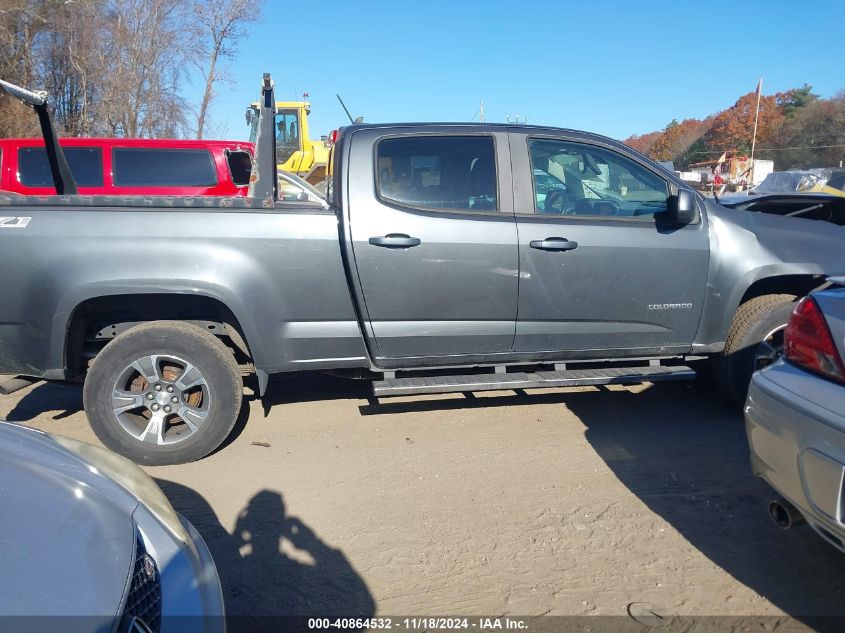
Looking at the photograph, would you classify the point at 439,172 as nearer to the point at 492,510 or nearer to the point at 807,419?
the point at 492,510

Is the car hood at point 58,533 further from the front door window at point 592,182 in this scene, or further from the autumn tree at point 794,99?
the autumn tree at point 794,99

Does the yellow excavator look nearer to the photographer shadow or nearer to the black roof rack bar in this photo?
the black roof rack bar

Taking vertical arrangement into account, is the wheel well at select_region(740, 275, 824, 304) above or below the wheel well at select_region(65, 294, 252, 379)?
above

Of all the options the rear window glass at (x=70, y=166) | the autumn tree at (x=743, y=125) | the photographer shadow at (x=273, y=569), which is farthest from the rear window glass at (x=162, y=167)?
the autumn tree at (x=743, y=125)

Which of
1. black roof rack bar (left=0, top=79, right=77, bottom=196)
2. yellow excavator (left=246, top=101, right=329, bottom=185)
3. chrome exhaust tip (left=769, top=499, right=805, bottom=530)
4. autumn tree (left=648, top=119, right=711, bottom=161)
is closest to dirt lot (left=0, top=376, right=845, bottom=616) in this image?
chrome exhaust tip (left=769, top=499, right=805, bottom=530)

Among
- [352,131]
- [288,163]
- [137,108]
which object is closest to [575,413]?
[352,131]

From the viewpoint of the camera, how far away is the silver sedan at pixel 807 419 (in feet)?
7.37

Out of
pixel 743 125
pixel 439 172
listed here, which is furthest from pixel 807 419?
pixel 743 125

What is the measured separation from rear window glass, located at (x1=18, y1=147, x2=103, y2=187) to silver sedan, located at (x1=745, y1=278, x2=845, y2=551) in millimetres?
9350

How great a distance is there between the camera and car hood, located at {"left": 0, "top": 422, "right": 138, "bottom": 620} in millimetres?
1543

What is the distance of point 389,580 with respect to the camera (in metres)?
2.82

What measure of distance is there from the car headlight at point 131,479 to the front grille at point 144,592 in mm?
188

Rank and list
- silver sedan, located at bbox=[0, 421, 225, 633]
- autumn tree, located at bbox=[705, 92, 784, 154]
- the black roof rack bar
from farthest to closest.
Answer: autumn tree, located at bbox=[705, 92, 784, 154], the black roof rack bar, silver sedan, located at bbox=[0, 421, 225, 633]

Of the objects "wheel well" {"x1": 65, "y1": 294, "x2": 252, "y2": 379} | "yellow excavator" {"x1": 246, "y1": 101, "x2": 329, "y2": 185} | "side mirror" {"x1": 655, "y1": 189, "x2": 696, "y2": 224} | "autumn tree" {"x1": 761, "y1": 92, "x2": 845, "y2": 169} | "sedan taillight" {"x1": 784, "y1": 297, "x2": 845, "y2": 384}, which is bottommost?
"wheel well" {"x1": 65, "y1": 294, "x2": 252, "y2": 379}
